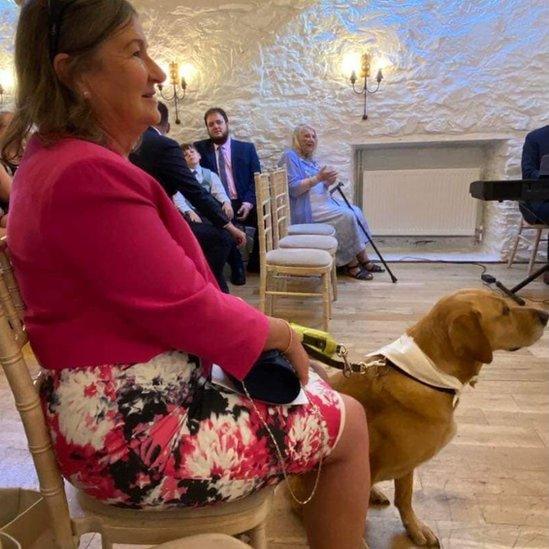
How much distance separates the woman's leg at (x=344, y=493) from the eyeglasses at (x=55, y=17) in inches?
29.3

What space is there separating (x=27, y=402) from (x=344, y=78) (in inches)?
158

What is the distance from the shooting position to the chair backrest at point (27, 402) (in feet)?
2.21

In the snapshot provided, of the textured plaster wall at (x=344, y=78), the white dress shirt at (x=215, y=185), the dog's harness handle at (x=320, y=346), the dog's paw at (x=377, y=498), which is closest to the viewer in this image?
the dog's harness handle at (x=320, y=346)

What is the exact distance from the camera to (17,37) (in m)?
0.70

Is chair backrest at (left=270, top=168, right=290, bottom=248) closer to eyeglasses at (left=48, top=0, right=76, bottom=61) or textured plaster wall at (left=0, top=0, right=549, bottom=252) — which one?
textured plaster wall at (left=0, top=0, right=549, bottom=252)

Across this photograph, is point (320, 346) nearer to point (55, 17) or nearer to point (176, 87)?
point (55, 17)

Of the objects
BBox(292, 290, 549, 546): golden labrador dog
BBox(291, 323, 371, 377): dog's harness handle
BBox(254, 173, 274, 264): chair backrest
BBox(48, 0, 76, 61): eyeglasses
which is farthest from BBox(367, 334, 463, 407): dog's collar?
BBox(254, 173, 274, 264): chair backrest

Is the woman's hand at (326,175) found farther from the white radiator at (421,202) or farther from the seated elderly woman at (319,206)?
the white radiator at (421,202)

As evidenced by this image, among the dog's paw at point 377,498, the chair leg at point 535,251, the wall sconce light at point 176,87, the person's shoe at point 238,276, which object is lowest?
the person's shoe at point 238,276

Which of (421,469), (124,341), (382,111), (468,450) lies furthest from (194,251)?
(382,111)

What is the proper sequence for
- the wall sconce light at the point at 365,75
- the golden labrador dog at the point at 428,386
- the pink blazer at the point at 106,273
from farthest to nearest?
1. the wall sconce light at the point at 365,75
2. the golden labrador dog at the point at 428,386
3. the pink blazer at the point at 106,273

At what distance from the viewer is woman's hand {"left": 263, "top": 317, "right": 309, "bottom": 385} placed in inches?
29.2

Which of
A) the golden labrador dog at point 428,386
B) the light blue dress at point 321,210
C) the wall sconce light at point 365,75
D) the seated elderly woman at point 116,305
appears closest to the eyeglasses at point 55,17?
the seated elderly woman at point 116,305

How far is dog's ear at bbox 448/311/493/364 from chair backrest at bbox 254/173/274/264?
1.56m
